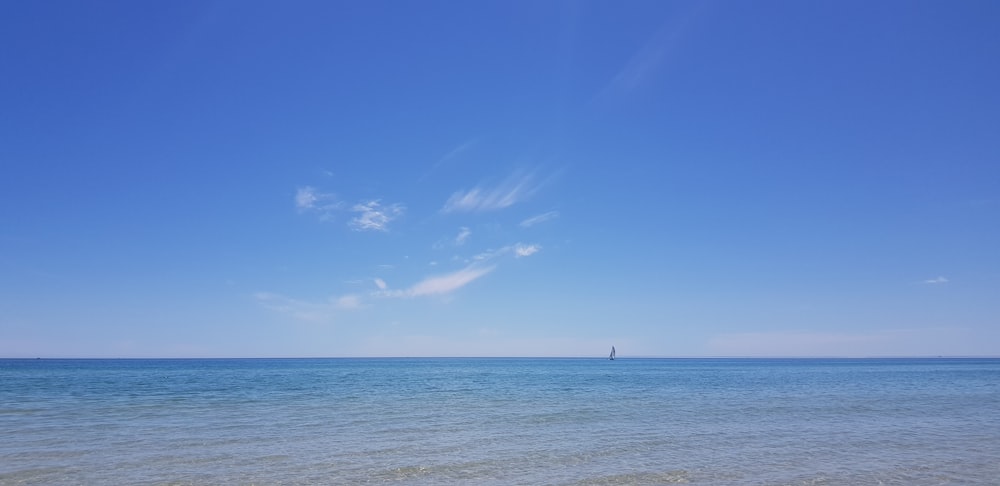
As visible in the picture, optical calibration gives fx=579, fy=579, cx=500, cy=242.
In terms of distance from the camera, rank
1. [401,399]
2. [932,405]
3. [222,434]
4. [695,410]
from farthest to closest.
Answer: [401,399], [932,405], [695,410], [222,434]

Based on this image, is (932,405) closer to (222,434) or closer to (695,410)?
(695,410)

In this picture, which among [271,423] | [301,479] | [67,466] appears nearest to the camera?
[301,479]

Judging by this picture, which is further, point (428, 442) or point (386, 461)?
point (428, 442)

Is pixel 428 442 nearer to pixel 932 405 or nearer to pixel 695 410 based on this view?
pixel 695 410

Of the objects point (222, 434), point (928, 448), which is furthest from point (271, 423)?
point (928, 448)

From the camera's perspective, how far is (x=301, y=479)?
13.1 meters

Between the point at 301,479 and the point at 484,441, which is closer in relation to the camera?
the point at 301,479

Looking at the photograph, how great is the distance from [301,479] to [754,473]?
10.5m

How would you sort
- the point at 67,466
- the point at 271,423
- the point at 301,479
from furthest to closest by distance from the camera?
the point at 271,423 → the point at 67,466 → the point at 301,479

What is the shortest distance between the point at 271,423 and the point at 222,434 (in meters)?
3.01

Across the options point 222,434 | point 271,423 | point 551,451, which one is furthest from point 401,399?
point 551,451

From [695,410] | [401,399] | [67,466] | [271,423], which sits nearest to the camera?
[67,466]

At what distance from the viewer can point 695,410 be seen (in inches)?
1091

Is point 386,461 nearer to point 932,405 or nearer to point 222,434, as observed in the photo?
point 222,434
